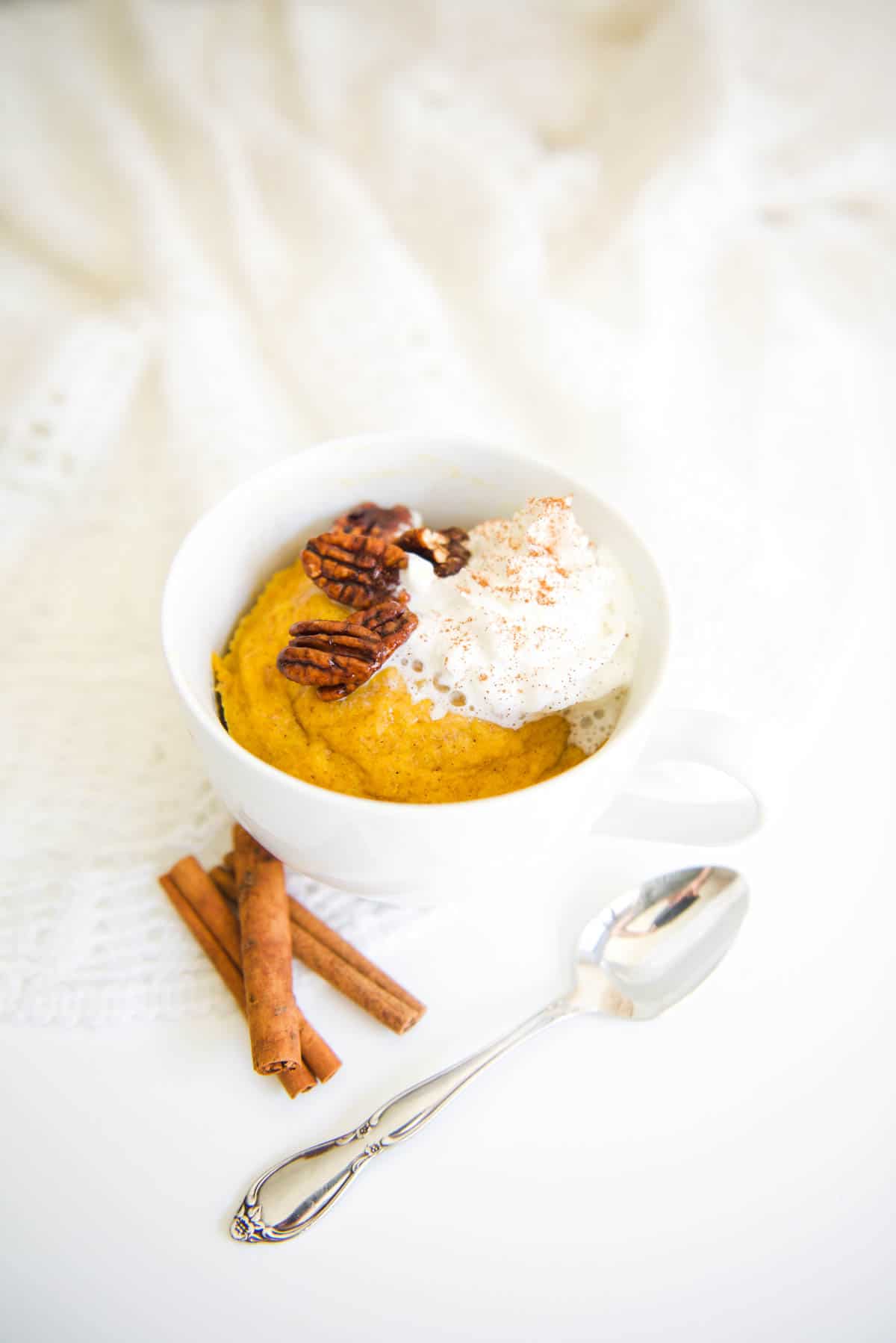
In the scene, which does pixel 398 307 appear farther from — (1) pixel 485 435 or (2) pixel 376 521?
(2) pixel 376 521

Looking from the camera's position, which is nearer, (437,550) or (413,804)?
(413,804)

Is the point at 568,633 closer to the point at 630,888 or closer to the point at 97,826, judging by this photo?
the point at 630,888

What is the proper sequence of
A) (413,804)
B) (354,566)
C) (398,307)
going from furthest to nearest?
(398,307), (354,566), (413,804)

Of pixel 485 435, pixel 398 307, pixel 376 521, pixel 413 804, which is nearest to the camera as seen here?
pixel 413 804

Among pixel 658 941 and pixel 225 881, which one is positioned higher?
pixel 658 941

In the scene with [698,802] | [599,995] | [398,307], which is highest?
[398,307]

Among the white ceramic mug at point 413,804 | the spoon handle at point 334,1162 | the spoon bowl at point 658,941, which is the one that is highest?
the white ceramic mug at point 413,804

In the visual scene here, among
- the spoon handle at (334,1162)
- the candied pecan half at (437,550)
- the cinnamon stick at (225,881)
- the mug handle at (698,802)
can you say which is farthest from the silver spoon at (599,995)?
the candied pecan half at (437,550)

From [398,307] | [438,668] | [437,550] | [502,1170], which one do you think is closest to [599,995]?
[502,1170]

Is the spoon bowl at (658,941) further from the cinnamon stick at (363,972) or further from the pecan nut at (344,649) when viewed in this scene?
the pecan nut at (344,649)
